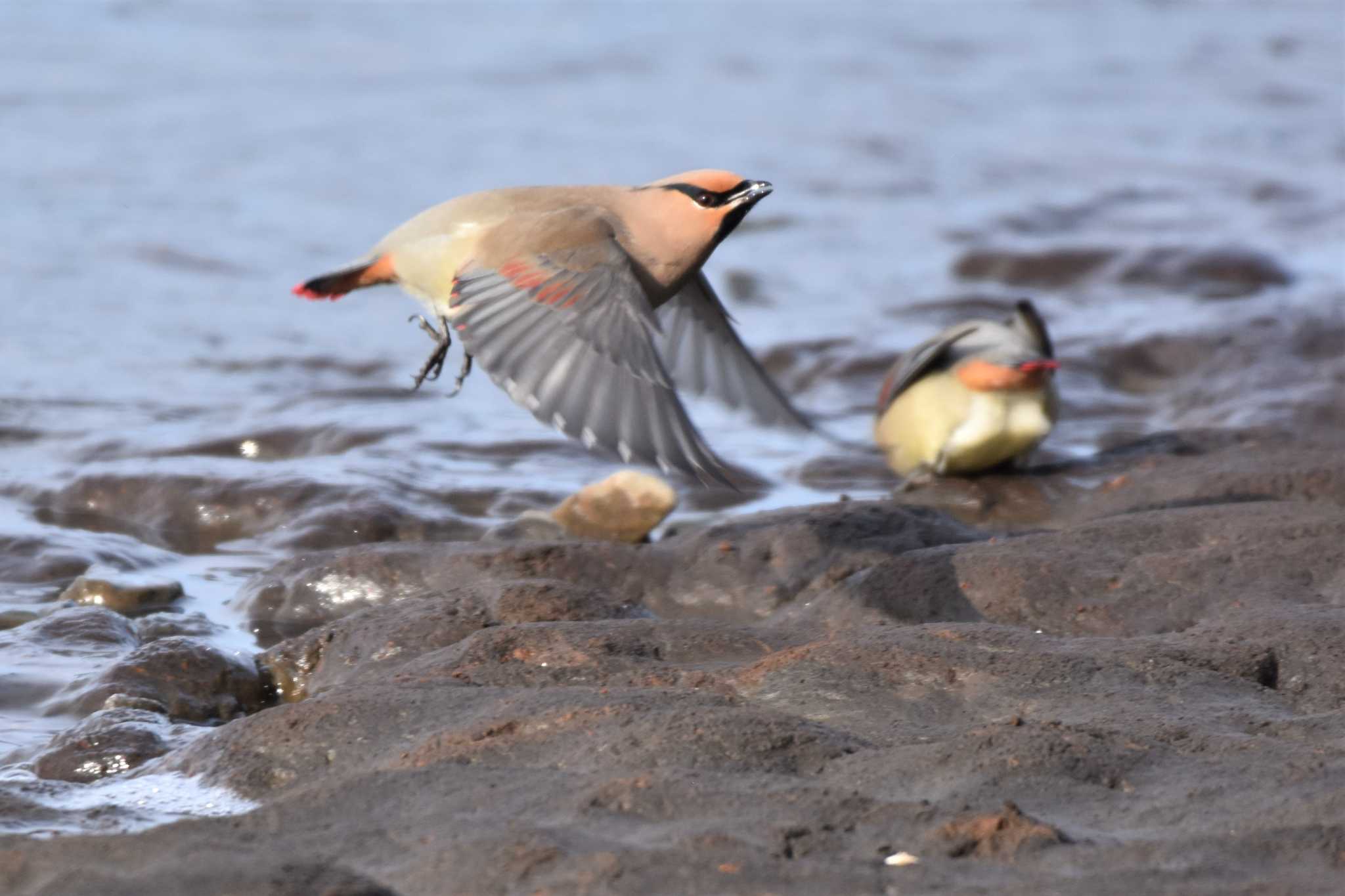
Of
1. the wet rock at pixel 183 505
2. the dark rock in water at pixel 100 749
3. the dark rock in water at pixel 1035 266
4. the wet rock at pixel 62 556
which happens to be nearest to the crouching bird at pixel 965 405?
the wet rock at pixel 183 505

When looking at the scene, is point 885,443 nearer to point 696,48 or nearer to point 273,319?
point 273,319

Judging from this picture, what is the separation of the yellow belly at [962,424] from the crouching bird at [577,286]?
0.95 m

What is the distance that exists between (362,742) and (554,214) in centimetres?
187

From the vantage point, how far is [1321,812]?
2594mm

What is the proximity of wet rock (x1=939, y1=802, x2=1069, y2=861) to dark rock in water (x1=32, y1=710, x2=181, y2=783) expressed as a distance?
158cm

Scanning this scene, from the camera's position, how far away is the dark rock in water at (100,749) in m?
3.37

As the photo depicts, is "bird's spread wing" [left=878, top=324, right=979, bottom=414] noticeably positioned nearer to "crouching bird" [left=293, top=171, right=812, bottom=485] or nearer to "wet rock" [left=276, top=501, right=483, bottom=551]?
"crouching bird" [left=293, top=171, right=812, bottom=485]

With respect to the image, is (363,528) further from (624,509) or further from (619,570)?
(619,570)

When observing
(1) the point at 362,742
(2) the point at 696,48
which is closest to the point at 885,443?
(1) the point at 362,742

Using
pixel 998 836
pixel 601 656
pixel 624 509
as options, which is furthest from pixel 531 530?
pixel 998 836

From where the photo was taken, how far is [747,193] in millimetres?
4531

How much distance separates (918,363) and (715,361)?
41.0 inches

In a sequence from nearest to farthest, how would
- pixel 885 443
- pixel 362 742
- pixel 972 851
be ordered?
pixel 972 851, pixel 362 742, pixel 885 443

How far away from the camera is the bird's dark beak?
14.8 ft
